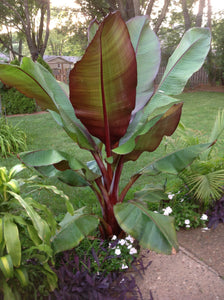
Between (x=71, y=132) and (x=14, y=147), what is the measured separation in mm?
4763

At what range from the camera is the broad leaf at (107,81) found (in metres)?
1.80

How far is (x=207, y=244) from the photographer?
284cm

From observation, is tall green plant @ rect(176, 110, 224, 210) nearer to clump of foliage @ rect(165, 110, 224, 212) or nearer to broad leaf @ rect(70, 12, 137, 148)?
clump of foliage @ rect(165, 110, 224, 212)

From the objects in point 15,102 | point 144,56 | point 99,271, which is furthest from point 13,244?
point 15,102

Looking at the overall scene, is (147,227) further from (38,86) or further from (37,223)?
(38,86)

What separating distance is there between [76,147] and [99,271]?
16.0 feet

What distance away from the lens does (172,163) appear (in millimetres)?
2561

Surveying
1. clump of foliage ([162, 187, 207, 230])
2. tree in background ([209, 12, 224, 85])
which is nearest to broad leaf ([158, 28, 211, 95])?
clump of foliage ([162, 187, 207, 230])

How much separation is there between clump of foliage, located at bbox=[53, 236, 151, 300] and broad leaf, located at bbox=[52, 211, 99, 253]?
0.16 m

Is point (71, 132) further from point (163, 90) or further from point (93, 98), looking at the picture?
point (163, 90)

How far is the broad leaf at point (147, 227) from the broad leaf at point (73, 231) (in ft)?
0.87

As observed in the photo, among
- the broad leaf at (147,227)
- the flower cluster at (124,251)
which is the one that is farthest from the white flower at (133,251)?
the broad leaf at (147,227)

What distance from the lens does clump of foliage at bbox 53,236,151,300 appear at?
6.76 ft

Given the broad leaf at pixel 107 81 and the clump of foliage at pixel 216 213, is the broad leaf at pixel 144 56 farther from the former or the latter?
the clump of foliage at pixel 216 213
